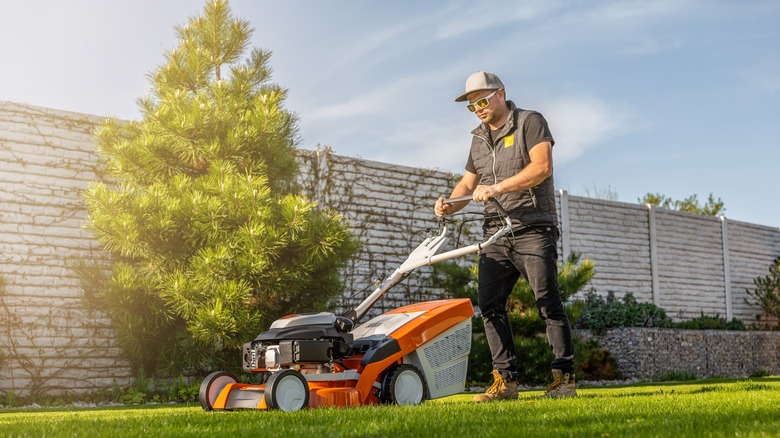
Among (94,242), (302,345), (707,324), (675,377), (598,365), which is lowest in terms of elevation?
(675,377)

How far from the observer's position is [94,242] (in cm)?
904

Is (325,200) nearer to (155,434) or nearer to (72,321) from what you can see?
(72,321)

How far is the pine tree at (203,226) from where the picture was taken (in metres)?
7.89

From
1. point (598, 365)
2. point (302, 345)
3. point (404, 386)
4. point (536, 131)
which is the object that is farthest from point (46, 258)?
point (598, 365)

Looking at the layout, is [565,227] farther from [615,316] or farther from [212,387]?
[212,387]

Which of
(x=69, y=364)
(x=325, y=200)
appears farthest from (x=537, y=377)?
(x=69, y=364)

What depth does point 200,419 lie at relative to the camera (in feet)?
13.3

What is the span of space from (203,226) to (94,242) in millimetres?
1769

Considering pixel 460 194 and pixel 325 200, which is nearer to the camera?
pixel 460 194

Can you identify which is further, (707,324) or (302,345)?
(707,324)

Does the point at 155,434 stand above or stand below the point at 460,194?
below

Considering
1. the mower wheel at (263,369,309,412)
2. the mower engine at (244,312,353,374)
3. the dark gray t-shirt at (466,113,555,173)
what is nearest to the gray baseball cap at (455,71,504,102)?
the dark gray t-shirt at (466,113,555,173)

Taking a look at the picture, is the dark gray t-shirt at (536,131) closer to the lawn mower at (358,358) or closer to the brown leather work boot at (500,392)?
the lawn mower at (358,358)

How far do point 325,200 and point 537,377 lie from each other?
3.32 metres
